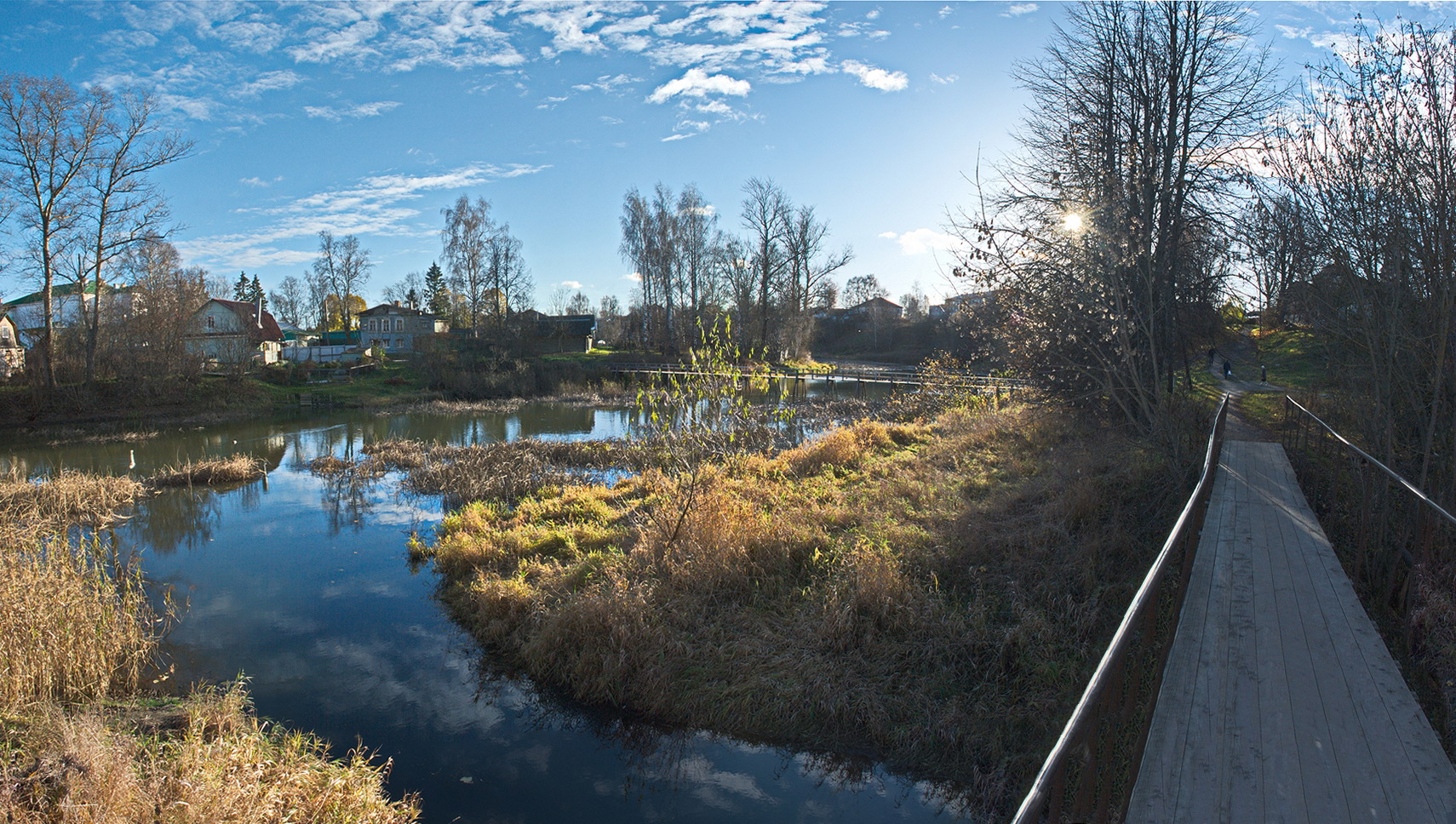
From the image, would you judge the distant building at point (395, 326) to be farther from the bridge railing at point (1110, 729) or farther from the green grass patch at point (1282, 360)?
the bridge railing at point (1110, 729)

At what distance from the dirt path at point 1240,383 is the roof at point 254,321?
4978cm

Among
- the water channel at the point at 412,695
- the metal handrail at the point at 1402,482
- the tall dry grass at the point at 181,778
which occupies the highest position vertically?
the metal handrail at the point at 1402,482

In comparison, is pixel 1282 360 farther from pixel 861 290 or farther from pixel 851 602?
pixel 861 290

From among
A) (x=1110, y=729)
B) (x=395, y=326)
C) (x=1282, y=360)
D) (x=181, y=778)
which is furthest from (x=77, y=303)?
(x=1282, y=360)

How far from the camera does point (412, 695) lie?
7.14 m

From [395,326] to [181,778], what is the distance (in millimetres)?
64661

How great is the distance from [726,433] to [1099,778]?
17.4 feet

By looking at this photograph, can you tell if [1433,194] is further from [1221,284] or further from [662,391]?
[662,391]

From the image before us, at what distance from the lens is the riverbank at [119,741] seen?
13.3 ft

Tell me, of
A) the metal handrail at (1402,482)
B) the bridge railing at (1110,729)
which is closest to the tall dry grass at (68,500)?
the bridge railing at (1110,729)

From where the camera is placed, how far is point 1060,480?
9.63 meters

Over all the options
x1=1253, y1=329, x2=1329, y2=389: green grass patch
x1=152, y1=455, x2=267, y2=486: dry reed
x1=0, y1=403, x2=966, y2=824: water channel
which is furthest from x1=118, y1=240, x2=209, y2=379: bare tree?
x1=1253, y1=329, x2=1329, y2=389: green grass patch

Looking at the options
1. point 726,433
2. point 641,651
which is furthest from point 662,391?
point 641,651

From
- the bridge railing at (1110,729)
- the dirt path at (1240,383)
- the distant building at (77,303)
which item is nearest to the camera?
the bridge railing at (1110,729)
